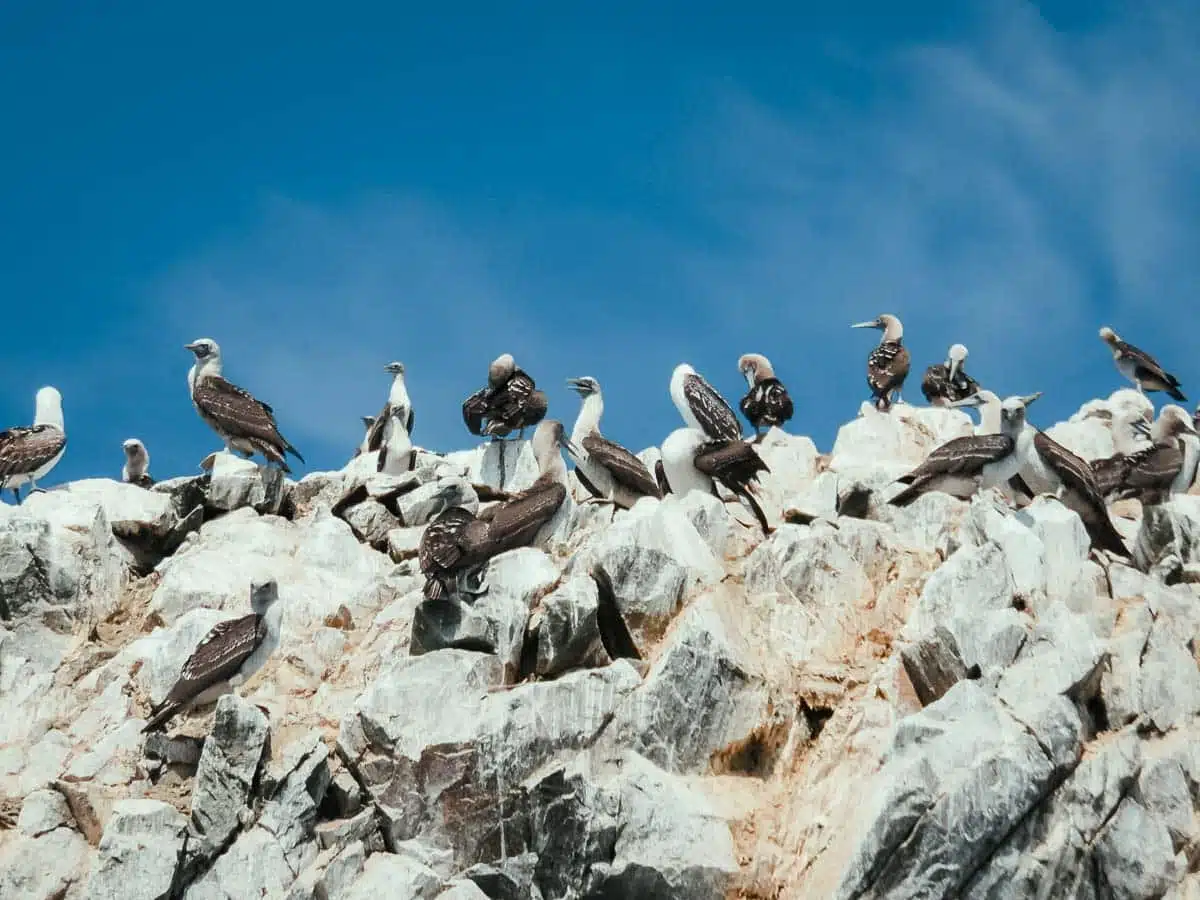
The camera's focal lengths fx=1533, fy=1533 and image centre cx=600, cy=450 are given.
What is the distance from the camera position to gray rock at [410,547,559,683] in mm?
19953

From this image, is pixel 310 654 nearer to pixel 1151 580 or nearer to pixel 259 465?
pixel 259 465

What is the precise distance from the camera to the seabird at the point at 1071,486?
24.4 m

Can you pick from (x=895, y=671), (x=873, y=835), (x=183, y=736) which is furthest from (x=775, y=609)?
(x=183, y=736)

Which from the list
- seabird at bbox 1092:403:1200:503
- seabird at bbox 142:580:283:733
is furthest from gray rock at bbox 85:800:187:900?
seabird at bbox 1092:403:1200:503

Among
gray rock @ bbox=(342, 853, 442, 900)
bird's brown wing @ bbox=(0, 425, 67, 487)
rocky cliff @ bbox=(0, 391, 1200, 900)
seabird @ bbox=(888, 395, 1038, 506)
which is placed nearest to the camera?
gray rock @ bbox=(342, 853, 442, 900)

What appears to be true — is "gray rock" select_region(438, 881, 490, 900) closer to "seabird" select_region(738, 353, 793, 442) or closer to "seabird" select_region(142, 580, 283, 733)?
"seabird" select_region(142, 580, 283, 733)

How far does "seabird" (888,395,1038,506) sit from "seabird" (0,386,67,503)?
14.7 m

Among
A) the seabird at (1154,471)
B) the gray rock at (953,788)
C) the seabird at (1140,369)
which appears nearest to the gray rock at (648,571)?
the gray rock at (953,788)

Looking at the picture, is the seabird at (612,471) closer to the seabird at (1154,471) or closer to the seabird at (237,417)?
the seabird at (237,417)

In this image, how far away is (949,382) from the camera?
34.6 meters

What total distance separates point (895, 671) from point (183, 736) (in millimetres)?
9267

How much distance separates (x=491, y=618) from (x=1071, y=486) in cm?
1016

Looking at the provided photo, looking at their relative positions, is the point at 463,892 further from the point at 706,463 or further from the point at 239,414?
the point at 239,414

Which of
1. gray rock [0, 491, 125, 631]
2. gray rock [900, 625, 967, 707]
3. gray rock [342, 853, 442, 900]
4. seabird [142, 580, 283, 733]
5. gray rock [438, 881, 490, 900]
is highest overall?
gray rock [0, 491, 125, 631]
